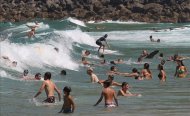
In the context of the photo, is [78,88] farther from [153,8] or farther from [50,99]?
[153,8]

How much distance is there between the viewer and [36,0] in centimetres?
11025

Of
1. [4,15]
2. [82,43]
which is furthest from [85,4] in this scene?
[82,43]

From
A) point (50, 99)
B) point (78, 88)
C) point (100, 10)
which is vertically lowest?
point (50, 99)

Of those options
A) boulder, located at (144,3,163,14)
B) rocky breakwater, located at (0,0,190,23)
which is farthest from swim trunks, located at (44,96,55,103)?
boulder, located at (144,3,163,14)

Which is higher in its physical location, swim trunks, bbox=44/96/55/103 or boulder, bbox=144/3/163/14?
boulder, bbox=144/3/163/14

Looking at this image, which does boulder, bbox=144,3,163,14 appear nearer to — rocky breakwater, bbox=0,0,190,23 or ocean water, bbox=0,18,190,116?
rocky breakwater, bbox=0,0,190,23

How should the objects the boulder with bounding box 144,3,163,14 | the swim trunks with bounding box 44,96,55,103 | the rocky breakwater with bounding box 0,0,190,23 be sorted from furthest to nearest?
the boulder with bounding box 144,3,163,14
the rocky breakwater with bounding box 0,0,190,23
the swim trunks with bounding box 44,96,55,103

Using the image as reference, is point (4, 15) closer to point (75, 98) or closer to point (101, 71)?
point (101, 71)

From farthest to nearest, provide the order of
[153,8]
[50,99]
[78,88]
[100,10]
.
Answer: [100,10], [153,8], [78,88], [50,99]

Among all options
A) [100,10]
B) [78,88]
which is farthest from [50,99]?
[100,10]

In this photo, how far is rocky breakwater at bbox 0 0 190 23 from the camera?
336 ft

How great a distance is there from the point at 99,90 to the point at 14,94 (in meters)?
2.63

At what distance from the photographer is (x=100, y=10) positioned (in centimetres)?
10612

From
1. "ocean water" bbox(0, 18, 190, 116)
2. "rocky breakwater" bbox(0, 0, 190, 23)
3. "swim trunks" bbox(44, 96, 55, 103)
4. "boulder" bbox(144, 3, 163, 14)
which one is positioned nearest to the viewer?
"ocean water" bbox(0, 18, 190, 116)
